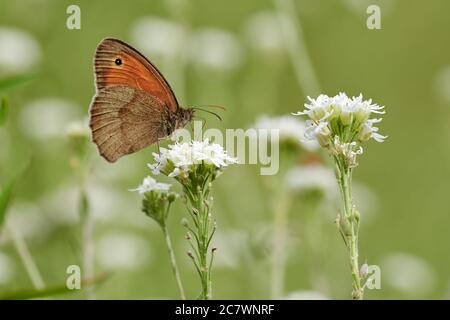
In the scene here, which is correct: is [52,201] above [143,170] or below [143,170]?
below

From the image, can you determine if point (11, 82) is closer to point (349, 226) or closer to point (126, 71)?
point (349, 226)

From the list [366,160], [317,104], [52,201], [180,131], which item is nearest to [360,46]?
[366,160]

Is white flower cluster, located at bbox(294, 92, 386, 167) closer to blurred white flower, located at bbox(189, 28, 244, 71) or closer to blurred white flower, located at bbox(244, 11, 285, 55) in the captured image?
blurred white flower, located at bbox(244, 11, 285, 55)

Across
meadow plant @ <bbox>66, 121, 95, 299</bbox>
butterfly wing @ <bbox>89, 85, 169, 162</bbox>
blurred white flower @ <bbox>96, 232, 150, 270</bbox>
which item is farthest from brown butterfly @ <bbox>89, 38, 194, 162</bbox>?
blurred white flower @ <bbox>96, 232, 150, 270</bbox>

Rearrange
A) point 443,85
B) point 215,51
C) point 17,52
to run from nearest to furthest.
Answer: point 17,52 < point 215,51 < point 443,85

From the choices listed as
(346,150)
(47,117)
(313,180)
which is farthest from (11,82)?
(47,117)

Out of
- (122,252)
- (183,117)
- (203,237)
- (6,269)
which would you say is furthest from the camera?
(122,252)
